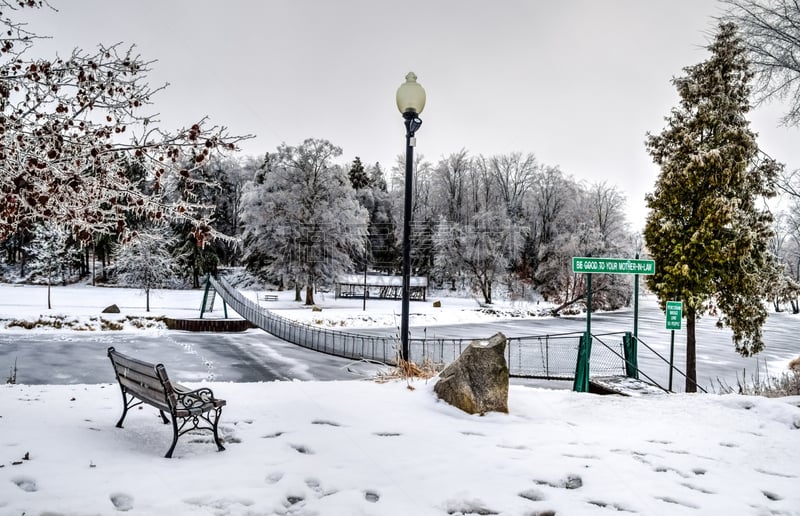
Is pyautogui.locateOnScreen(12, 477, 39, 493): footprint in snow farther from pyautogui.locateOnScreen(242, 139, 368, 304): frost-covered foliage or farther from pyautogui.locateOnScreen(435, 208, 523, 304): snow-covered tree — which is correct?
pyautogui.locateOnScreen(435, 208, 523, 304): snow-covered tree

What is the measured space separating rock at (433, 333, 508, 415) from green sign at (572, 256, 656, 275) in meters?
2.70

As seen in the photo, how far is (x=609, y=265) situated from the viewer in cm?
797

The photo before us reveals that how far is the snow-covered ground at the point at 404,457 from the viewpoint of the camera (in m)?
3.23

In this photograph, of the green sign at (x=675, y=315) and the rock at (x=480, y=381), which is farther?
the green sign at (x=675, y=315)

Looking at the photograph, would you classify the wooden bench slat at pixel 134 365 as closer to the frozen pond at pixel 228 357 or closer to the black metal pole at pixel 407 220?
the black metal pole at pixel 407 220

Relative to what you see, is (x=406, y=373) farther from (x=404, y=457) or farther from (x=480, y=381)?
(x=404, y=457)

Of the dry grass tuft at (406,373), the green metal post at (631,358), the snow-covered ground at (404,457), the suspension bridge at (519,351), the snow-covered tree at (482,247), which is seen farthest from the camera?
the snow-covered tree at (482,247)

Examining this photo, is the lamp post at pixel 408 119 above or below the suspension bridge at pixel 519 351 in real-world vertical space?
above

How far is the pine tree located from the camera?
12680 mm

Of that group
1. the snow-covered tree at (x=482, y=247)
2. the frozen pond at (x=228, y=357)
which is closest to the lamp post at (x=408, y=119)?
the frozen pond at (x=228, y=357)

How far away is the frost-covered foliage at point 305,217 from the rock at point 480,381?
3094 centimetres

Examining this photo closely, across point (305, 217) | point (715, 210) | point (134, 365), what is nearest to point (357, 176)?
point (305, 217)

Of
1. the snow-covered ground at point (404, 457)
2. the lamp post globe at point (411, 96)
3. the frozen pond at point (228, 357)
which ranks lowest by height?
the frozen pond at point (228, 357)

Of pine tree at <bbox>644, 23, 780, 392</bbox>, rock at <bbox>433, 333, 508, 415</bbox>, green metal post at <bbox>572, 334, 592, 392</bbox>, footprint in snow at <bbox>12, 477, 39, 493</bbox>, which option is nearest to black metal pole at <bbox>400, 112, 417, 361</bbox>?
rock at <bbox>433, 333, 508, 415</bbox>
